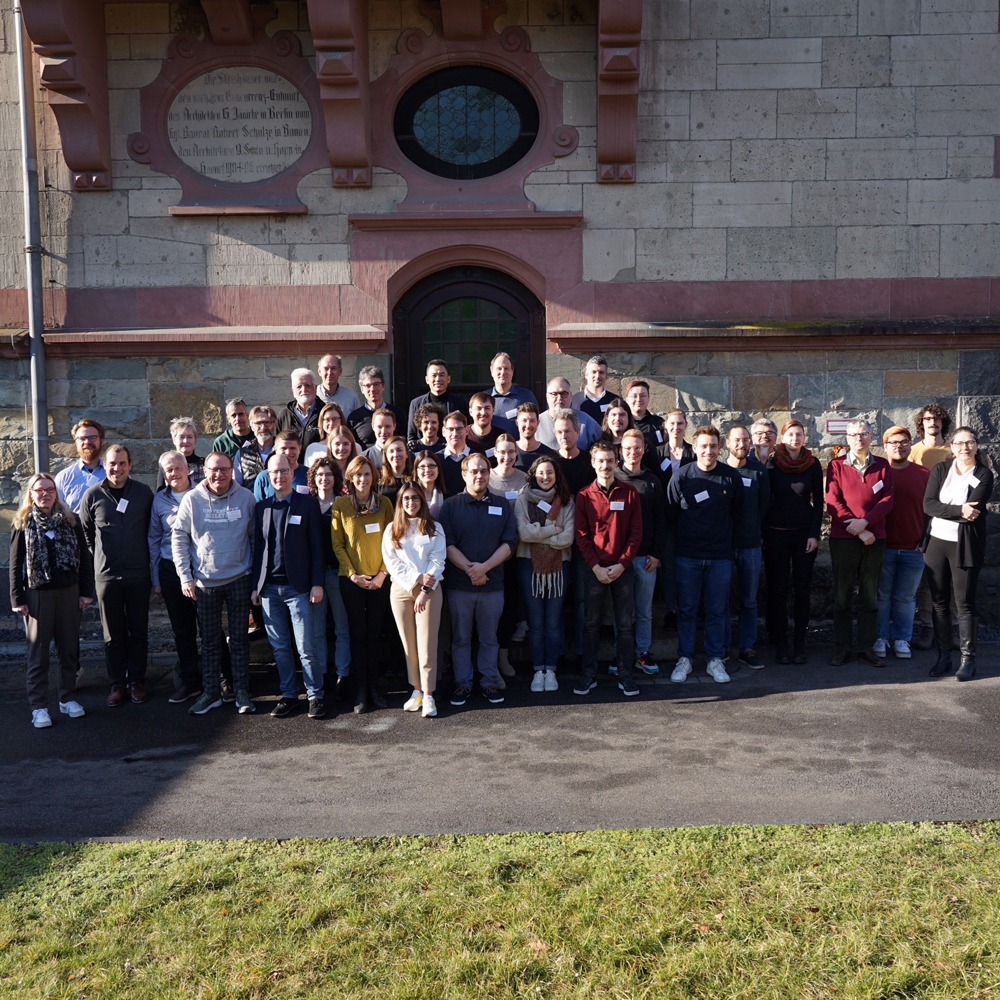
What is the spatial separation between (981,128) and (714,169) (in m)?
2.42

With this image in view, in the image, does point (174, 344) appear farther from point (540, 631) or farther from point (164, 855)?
point (164, 855)

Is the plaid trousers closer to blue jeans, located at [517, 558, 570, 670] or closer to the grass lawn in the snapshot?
blue jeans, located at [517, 558, 570, 670]

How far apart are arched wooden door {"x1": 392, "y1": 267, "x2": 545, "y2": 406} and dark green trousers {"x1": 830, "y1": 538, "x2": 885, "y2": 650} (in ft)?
10.6

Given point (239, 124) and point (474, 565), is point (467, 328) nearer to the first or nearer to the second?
point (239, 124)

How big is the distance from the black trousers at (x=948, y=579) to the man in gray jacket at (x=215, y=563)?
16.7 ft

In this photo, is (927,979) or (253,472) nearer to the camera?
(927,979)

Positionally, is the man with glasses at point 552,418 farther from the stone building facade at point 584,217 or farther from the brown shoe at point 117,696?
the brown shoe at point 117,696

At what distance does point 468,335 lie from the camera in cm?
927

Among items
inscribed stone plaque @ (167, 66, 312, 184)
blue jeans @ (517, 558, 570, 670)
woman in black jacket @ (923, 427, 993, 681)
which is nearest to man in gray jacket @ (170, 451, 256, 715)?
blue jeans @ (517, 558, 570, 670)

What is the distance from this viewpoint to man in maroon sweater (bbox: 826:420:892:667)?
24.3 feet

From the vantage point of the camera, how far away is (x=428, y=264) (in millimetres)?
9039

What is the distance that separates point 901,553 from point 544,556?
2.99 metres

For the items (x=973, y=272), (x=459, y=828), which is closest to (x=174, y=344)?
(x=459, y=828)

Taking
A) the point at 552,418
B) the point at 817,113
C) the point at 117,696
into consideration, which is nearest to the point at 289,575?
the point at 117,696
